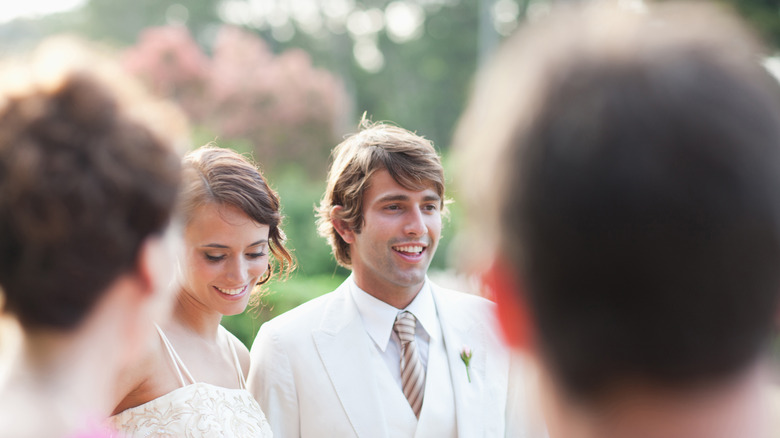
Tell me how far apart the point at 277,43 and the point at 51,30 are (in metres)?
11.7

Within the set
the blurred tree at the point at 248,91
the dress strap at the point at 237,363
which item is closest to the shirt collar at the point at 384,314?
the dress strap at the point at 237,363

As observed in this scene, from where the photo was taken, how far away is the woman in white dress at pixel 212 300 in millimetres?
2695

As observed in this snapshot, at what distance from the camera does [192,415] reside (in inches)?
106

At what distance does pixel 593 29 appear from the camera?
0.84 m

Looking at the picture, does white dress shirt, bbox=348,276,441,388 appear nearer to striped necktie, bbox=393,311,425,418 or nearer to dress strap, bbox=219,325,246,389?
striped necktie, bbox=393,311,425,418

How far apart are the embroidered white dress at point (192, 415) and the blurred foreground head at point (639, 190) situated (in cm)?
215

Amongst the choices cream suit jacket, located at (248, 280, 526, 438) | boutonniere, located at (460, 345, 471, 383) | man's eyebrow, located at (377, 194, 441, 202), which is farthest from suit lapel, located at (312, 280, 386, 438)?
man's eyebrow, located at (377, 194, 441, 202)

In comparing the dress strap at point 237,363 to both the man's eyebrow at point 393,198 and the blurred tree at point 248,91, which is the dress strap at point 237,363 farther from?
the blurred tree at point 248,91

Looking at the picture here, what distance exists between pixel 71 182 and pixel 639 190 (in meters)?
0.88

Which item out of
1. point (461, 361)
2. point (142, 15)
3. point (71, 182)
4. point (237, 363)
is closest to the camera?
point (71, 182)

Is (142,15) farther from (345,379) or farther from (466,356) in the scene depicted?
(466,356)

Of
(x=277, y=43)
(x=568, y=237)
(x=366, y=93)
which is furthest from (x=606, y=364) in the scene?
(x=277, y=43)

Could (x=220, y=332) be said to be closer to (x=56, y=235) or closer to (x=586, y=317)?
(x=56, y=235)

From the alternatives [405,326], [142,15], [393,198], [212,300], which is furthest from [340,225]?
[142,15]
